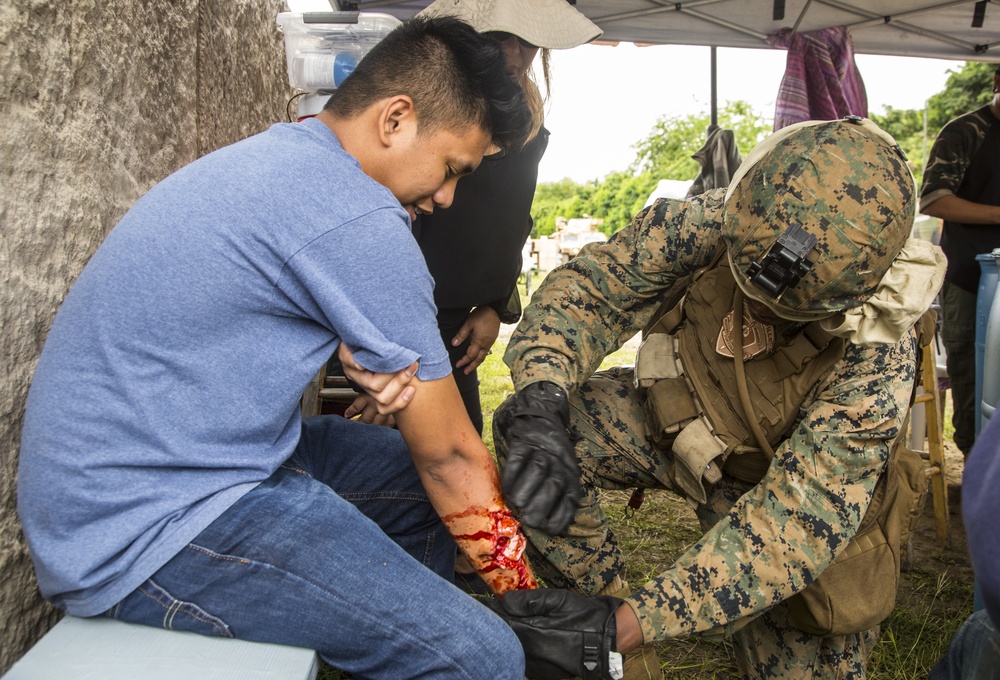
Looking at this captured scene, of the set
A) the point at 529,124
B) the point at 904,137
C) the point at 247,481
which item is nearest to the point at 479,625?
the point at 247,481

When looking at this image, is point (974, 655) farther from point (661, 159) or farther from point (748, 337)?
point (661, 159)

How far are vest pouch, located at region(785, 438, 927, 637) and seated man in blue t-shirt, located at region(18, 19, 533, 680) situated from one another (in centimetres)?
107

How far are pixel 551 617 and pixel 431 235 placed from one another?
1.39 metres

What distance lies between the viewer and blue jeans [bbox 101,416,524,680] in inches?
55.0

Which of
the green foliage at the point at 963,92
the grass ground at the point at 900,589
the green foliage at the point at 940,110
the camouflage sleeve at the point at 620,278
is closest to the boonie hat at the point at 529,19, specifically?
the camouflage sleeve at the point at 620,278

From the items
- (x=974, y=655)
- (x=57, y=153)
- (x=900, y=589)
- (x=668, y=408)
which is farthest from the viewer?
(x=900, y=589)

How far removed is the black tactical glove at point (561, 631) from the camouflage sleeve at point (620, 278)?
2.53ft

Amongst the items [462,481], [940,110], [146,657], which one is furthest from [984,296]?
[940,110]

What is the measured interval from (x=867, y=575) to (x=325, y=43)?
2.67 metres

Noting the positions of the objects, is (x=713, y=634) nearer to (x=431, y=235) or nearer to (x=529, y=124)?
(x=529, y=124)

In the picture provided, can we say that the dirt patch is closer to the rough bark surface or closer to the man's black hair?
the man's black hair

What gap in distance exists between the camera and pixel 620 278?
2.53 metres

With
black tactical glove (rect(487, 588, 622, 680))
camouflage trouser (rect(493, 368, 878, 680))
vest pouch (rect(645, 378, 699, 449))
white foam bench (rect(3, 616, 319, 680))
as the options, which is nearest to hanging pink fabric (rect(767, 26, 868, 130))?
camouflage trouser (rect(493, 368, 878, 680))

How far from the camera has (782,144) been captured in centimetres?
216
